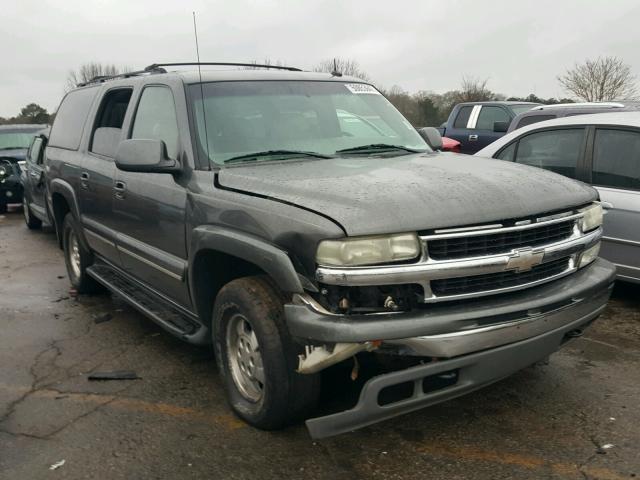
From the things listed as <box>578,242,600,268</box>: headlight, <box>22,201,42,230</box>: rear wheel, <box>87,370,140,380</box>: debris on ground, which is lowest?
<box>22,201,42,230</box>: rear wheel

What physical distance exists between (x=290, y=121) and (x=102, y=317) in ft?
8.60

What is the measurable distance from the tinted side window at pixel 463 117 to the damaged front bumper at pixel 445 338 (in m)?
10.6

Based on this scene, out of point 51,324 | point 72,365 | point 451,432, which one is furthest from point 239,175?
point 51,324

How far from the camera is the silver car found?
489 cm

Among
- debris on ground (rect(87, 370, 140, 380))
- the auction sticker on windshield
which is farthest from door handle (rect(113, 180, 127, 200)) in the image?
the auction sticker on windshield

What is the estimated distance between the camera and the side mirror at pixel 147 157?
3.58 m

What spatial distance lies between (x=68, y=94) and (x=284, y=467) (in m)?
4.87

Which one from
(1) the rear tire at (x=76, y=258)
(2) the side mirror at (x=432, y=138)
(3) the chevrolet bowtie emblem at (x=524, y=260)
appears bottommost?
(1) the rear tire at (x=76, y=258)

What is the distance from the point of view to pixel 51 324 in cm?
530

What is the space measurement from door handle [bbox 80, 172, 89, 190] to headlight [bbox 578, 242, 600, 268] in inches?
151

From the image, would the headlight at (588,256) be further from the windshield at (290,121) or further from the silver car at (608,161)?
the silver car at (608,161)

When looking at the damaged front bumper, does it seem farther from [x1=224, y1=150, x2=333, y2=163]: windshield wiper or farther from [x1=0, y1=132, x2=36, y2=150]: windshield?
[x1=0, y1=132, x2=36, y2=150]: windshield

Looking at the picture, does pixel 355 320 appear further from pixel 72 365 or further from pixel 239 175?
pixel 72 365

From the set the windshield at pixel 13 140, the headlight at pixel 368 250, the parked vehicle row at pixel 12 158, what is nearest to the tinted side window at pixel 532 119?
the headlight at pixel 368 250
